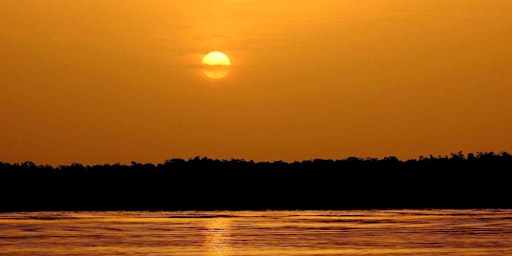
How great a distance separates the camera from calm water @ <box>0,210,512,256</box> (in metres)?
60.7

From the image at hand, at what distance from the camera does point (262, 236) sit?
68.9 m

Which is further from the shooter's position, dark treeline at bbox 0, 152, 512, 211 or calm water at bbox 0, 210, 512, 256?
dark treeline at bbox 0, 152, 512, 211

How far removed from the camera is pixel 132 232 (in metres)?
73.2

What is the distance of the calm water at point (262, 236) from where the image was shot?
199 ft

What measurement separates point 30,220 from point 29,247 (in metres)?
27.1

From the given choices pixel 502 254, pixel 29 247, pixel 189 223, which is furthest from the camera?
pixel 189 223

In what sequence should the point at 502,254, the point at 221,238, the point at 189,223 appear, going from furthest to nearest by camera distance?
the point at 189,223 < the point at 221,238 < the point at 502,254

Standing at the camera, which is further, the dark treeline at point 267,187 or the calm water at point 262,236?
the dark treeline at point 267,187

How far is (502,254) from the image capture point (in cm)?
5800

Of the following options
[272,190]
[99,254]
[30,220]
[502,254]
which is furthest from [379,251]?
[272,190]

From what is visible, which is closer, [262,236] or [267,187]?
[262,236]

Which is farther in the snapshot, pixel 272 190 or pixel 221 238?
pixel 272 190

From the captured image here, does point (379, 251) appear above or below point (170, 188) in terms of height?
below

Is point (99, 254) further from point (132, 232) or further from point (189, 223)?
point (189, 223)
